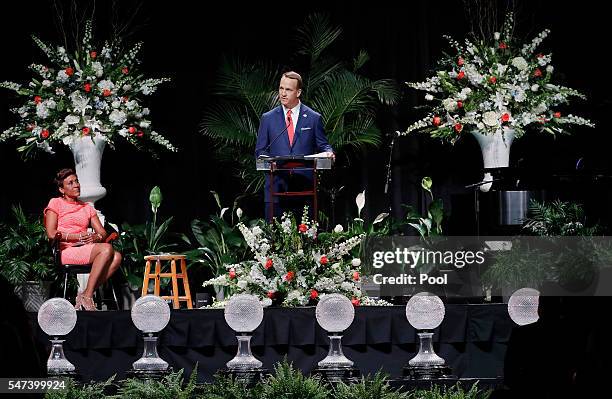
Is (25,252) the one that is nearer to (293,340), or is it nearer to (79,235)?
(79,235)

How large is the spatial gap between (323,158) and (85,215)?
1912mm

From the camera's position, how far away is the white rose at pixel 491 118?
8547mm

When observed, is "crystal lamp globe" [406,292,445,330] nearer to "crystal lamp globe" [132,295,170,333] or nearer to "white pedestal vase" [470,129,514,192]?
"crystal lamp globe" [132,295,170,333]

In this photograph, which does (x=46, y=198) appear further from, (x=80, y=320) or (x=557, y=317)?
(x=557, y=317)

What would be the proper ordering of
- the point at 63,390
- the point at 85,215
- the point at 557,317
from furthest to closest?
the point at 85,215 < the point at 63,390 < the point at 557,317

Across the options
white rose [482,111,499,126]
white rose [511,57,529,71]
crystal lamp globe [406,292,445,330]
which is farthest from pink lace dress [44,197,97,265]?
white rose [511,57,529,71]

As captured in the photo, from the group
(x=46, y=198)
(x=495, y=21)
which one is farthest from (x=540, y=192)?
(x=46, y=198)

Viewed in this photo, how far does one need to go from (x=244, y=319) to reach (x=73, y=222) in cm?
266

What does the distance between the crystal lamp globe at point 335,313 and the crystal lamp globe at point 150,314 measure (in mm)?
772

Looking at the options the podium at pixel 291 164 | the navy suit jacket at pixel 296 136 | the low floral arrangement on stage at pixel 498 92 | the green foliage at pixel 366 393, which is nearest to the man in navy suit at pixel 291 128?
the navy suit jacket at pixel 296 136

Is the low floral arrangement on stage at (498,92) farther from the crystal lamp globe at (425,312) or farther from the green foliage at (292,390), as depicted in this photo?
the green foliage at (292,390)

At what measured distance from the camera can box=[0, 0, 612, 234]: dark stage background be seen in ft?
32.1

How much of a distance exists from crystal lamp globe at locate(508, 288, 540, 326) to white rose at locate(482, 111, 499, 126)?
10.1 ft

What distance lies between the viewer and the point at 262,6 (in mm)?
9914
